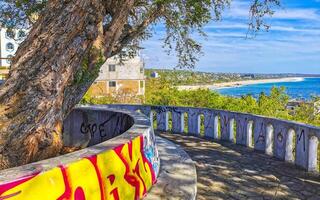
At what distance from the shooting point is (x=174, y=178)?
6.66 metres

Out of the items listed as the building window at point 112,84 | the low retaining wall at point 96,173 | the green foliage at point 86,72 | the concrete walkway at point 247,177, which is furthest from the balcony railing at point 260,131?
the building window at point 112,84

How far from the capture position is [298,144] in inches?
339

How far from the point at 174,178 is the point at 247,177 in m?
1.75

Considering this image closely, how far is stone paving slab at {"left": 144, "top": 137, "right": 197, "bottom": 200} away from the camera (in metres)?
5.74

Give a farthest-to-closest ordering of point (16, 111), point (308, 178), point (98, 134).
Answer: point (98, 134), point (308, 178), point (16, 111)

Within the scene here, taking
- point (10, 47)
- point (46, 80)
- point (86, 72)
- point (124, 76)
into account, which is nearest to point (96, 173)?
point (46, 80)

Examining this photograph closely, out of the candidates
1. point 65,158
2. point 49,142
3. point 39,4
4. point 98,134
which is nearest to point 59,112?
point 49,142

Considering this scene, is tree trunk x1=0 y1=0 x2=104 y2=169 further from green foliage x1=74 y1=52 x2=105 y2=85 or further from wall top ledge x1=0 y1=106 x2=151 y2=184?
wall top ledge x1=0 y1=106 x2=151 y2=184

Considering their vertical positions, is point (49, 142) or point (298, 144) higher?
point (49, 142)

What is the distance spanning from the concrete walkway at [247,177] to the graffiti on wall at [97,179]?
4.37 feet

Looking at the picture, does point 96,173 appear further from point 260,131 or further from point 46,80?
point 260,131

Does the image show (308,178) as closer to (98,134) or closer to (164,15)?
(98,134)

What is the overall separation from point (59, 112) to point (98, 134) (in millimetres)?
4156

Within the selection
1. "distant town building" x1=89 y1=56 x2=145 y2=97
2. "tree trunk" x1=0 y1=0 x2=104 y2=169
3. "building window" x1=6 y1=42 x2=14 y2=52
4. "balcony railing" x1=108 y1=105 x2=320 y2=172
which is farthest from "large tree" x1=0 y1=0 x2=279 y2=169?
"building window" x1=6 y1=42 x2=14 y2=52
